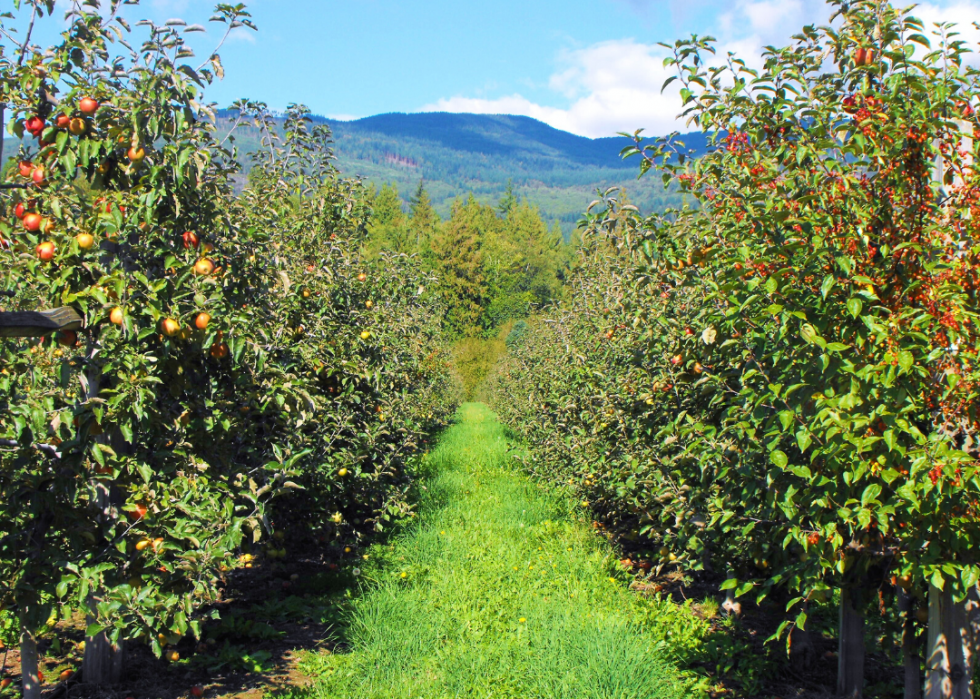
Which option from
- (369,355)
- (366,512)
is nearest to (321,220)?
(369,355)

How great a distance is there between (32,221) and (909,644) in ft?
14.0

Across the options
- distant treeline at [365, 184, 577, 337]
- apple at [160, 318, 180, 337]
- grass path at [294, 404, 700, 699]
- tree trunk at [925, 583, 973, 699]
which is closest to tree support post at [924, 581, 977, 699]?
tree trunk at [925, 583, 973, 699]

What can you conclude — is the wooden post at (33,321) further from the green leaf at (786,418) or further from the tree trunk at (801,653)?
the tree trunk at (801,653)

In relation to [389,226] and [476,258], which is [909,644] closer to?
[476,258]

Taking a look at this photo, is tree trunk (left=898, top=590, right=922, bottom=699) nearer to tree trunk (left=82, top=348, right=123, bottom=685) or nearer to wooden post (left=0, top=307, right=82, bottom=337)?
wooden post (left=0, top=307, right=82, bottom=337)

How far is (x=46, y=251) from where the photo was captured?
9.56 ft

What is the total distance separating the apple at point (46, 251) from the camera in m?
2.91

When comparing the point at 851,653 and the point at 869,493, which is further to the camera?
the point at 851,653

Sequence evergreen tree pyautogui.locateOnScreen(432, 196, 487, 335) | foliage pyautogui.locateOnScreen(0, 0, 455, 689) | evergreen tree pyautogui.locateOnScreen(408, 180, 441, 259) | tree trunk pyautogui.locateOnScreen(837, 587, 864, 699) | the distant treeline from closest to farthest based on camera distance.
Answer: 1. foliage pyautogui.locateOnScreen(0, 0, 455, 689)
2. tree trunk pyautogui.locateOnScreen(837, 587, 864, 699)
3. evergreen tree pyautogui.locateOnScreen(432, 196, 487, 335)
4. the distant treeline
5. evergreen tree pyautogui.locateOnScreen(408, 180, 441, 259)

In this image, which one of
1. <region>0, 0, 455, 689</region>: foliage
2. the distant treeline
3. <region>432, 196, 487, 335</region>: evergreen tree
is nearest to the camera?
<region>0, 0, 455, 689</region>: foliage

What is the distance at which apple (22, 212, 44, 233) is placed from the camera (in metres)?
3.02

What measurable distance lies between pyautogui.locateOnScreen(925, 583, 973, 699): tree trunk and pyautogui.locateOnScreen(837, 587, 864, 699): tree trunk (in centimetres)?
77

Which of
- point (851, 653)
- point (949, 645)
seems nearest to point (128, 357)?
point (949, 645)

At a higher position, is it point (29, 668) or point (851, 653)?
point (851, 653)
